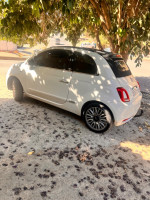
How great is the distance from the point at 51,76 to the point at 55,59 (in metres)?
0.46

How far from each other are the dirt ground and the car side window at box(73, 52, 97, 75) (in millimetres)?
1442

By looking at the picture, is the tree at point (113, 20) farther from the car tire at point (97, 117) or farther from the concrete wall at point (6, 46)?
the concrete wall at point (6, 46)

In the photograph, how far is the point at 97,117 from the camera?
3.54 m

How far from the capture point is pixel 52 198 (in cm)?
201

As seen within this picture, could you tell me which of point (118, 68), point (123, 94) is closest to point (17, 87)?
point (118, 68)

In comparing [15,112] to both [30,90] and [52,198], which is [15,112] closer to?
[30,90]

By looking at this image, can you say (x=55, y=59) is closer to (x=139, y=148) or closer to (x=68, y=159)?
(x=68, y=159)

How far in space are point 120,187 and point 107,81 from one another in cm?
201

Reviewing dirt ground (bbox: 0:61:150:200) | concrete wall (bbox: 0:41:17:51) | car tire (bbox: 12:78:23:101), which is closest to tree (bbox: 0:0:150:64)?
car tire (bbox: 12:78:23:101)

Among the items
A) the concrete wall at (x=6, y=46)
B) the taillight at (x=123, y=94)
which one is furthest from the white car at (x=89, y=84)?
the concrete wall at (x=6, y=46)

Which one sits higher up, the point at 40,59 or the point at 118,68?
the point at 40,59

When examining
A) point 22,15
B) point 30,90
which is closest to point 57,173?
point 30,90

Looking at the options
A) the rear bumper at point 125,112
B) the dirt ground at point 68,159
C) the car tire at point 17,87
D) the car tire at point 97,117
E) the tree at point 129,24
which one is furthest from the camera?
the car tire at point 17,87

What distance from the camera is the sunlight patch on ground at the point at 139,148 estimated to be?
121 inches
